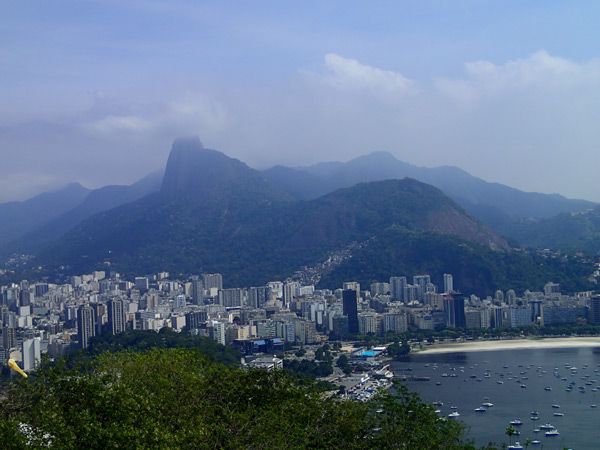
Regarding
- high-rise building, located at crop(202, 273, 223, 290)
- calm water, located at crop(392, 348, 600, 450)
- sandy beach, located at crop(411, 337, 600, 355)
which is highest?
high-rise building, located at crop(202, 273, 223, 290)

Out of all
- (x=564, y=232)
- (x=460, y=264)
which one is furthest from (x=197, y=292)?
(x=564, y=232)

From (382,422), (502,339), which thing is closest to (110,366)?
(382,422)

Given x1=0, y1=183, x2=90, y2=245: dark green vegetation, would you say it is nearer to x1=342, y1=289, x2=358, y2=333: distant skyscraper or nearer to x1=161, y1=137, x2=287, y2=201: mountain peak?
x1=161, y1=137, x2=287, y2=201: mountain peak

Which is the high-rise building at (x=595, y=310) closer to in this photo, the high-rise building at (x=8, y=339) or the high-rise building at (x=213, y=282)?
the high-rise building at (x=8, y=339)

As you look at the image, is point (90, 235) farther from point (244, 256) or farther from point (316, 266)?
point (316, 266)

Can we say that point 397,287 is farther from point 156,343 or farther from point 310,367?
point 156,343

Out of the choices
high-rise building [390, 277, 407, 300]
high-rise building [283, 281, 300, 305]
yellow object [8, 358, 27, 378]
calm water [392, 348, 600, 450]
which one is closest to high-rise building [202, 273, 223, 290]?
high-rise building [283, 281, 300, 305]
